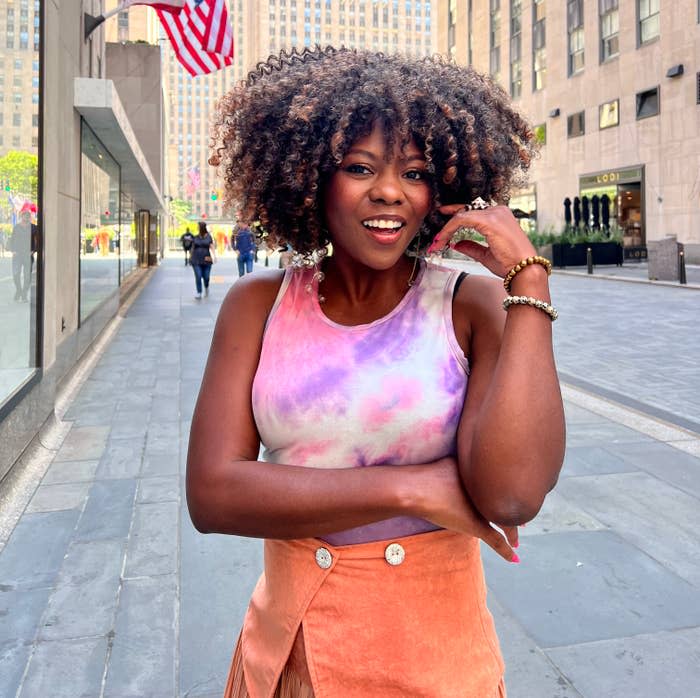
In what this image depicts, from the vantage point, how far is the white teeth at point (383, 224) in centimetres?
138

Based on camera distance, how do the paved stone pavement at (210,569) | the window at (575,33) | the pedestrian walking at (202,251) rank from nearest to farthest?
the paved stone pavement at (210,569)
the pedestrian walking at (202,251)
the window at (575,33)

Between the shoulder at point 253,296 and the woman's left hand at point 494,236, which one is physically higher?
the woman's left hand at point 494,236

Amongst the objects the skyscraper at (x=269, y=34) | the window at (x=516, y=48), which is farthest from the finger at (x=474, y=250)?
the skyscraper at (x=269, y=34)

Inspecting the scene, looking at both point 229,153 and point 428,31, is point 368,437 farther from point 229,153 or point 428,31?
point 428,31

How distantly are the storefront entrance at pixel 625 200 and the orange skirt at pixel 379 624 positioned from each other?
3300 cm

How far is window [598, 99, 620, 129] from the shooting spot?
34781 mm

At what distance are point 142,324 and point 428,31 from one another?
120237 mm

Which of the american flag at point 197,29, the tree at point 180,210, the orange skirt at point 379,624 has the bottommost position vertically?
the orange skirt at point 379,624

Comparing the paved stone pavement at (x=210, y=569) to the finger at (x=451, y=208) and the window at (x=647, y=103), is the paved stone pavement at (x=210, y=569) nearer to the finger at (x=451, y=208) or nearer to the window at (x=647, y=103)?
the finger at (x=451, y=208)

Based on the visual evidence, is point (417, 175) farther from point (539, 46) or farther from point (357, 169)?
point (539, 46)

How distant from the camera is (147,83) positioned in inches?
1339

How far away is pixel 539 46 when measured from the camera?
41.9 meters

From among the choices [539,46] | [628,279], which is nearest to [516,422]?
[628,279]

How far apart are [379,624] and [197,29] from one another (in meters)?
11.6
